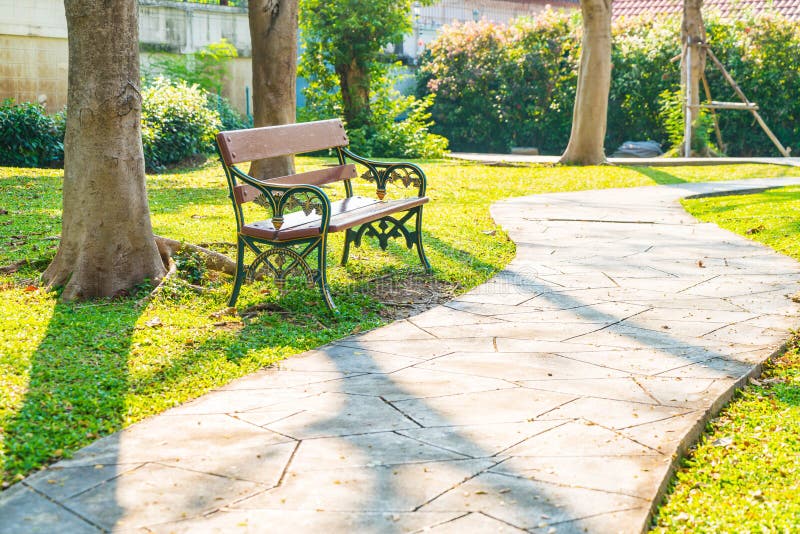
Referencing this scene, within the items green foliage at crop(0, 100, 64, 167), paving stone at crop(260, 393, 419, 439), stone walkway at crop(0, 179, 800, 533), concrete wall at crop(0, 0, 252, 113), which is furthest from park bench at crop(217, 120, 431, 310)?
concrete wall at crop(0, 0, 252, 113)

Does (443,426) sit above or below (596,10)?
below

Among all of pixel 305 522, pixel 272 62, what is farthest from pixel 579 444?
pixel 272 62

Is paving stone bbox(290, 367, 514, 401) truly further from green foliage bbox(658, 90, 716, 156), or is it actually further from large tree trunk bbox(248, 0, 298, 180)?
green foliage bbox(658, 90, 716, 156)

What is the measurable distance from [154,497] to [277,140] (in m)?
3.63

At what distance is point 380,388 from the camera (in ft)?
13.4

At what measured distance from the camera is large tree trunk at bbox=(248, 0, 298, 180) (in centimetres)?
971

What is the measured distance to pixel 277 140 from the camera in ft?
20.3

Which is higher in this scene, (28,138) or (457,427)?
(28,138)

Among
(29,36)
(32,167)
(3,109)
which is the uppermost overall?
(29,36)

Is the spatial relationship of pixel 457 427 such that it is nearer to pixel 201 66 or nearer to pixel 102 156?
pixel 102 156

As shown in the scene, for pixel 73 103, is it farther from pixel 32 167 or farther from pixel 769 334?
pixel 32 167

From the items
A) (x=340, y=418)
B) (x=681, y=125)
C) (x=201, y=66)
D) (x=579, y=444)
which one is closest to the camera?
(x=579, y=444)

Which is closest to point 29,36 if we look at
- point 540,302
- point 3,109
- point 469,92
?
point 3,109

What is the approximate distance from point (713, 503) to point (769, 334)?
2175 millimetres
